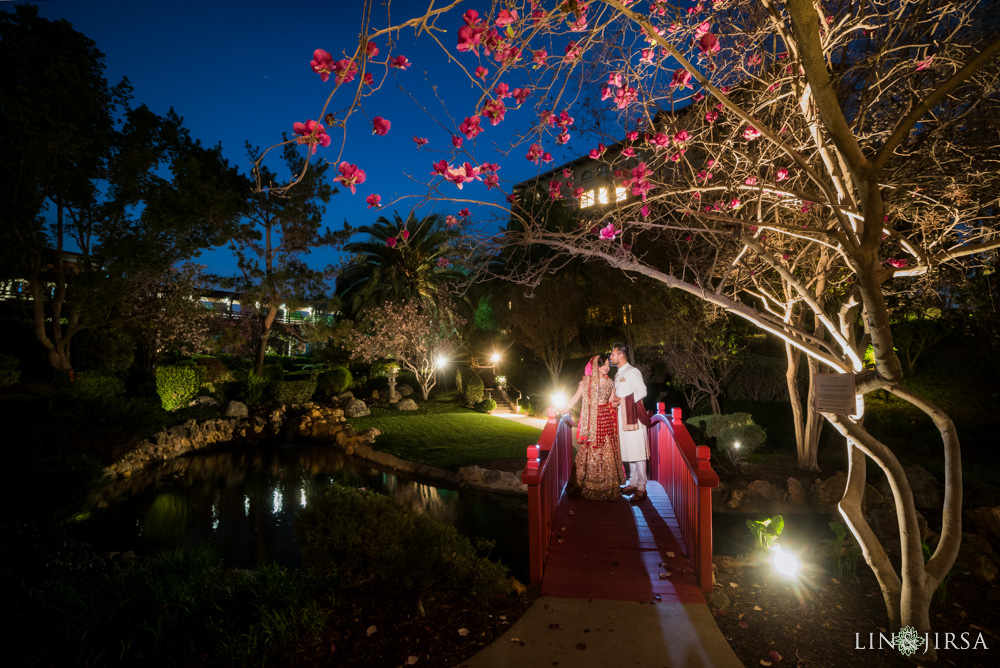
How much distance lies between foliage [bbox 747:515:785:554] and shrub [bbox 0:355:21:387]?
15198 mm

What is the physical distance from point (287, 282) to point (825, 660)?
63.5 ft

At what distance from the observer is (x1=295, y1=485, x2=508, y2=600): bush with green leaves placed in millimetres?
3646

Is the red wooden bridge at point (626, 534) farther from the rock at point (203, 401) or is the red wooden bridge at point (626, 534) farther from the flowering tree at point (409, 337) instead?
the flowering tree at point (409, 337)

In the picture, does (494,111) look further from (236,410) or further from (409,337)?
(409,337)

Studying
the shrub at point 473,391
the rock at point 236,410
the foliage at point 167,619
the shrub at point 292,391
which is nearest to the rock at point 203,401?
the rock at point 236,410

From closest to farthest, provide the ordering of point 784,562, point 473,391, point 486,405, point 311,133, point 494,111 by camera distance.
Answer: point 311,133 < point 494,111 < point 784,562 < point 486,405 < point 473,391

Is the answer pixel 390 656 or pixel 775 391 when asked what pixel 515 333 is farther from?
pixel 390 656

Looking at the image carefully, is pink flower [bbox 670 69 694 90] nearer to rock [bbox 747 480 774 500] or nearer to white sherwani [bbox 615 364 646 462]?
white sherwani [bbox 615 364 646 462]

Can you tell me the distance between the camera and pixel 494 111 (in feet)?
11.0

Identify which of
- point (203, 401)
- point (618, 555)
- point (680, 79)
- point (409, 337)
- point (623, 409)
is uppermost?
point (680, 79)

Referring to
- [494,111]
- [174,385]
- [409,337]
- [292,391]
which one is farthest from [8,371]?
[494,111]

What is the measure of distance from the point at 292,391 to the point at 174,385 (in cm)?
382

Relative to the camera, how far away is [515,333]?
1934 cm

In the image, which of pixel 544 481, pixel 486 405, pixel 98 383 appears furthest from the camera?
pixel 486 405
